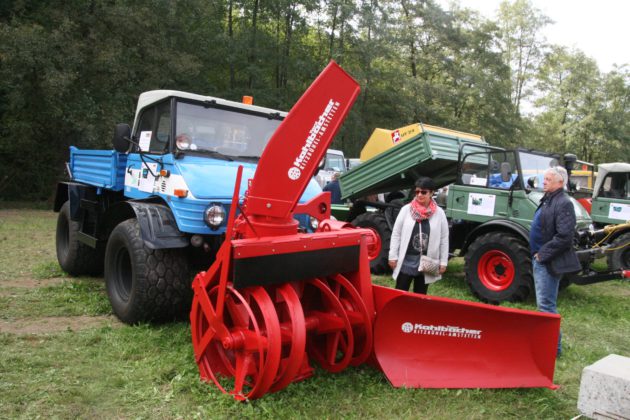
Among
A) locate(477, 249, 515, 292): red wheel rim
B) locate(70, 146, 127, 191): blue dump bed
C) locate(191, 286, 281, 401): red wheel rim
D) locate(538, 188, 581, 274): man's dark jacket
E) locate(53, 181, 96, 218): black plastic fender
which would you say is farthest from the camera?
locate(477, 249, 515, 292): red wheel rim

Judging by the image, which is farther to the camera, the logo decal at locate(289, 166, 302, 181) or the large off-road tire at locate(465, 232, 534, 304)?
the large off-road tire at locate(465, 232, 534, 304)

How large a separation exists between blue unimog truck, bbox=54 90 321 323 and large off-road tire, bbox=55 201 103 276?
0.40m

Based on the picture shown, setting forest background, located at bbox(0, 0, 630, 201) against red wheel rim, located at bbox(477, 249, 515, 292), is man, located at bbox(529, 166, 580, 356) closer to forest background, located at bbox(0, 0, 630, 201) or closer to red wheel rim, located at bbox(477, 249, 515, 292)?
red wheel rim, located at bbox(477, 249, 515, 292)

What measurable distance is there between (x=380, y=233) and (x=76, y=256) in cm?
450

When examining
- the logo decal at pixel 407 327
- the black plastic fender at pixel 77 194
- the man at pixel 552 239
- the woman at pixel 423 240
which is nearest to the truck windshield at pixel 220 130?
the woman at pixel 423 240

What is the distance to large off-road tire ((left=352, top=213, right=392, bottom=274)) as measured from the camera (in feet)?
25.1

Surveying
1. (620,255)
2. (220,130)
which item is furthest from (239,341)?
(620,255)

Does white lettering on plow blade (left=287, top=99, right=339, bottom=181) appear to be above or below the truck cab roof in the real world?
below

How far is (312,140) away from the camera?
316 cm

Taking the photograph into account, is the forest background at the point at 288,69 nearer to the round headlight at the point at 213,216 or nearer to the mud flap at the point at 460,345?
the round headlight at the point at 213,216

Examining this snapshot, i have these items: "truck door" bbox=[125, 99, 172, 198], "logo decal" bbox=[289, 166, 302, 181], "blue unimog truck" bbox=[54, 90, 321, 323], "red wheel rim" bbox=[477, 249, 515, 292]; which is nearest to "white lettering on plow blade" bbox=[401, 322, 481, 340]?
"logo decal" bbox=[289, 166, 302, 181]

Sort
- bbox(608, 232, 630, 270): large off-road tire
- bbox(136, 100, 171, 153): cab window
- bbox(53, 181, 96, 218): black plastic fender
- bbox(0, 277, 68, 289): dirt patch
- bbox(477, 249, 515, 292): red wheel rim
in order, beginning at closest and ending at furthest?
1. bbox(136, 100, 171, 153): cab window
2. bbox(0, 277, 68, 289): dirt patch
3. bbox(53, 181, 96, 218): black plastic fender
4. bbox(477, 249, 515, 292): red wheel rim
5. bbox(608, 232, 630, 270): large off-road tire

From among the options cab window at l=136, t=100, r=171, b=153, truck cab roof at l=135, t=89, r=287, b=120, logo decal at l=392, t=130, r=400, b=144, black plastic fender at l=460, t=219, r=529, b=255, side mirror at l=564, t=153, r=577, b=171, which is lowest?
black plastic fender at l=460, t=219, r=529, b=255

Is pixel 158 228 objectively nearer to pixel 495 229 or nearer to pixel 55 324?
pixel 55 324
